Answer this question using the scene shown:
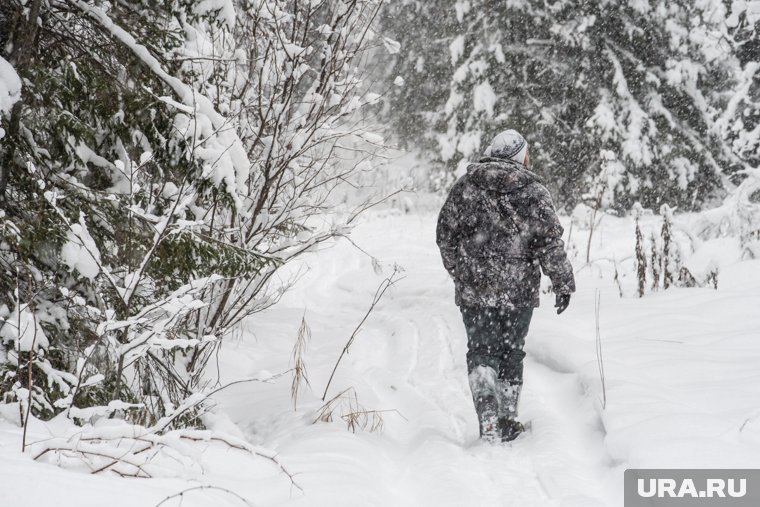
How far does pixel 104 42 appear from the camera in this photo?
11.2 feet

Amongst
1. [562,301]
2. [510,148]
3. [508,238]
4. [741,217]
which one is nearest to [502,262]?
[508,238]

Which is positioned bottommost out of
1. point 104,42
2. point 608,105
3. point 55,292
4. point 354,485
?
point 354,485

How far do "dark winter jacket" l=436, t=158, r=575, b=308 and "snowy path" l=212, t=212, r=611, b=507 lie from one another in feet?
2.81

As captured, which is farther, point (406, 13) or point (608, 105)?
point (406, 13)

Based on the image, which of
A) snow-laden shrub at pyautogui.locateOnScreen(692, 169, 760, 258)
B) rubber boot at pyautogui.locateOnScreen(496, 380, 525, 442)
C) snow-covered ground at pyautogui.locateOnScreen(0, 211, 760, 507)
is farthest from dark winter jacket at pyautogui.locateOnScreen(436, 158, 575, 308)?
snow-laden shrub at pyautogui.locateOnScreen(692, 169, 760, 258)

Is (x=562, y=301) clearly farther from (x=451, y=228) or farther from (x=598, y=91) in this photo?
(x=598, y=91)

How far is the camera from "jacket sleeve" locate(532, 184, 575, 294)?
3.79 meters

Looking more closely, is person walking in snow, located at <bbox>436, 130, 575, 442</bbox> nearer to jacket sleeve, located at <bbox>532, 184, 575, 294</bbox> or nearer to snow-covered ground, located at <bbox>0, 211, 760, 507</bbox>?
jacket sleeve, located at <bbox>532, 184, 575, 294</bbox>

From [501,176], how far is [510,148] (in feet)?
0.85

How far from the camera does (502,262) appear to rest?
3.84 metres

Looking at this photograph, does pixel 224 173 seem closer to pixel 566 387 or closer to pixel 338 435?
pixel 338 435

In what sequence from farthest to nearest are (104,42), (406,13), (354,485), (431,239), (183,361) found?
(406,13)
(431,239)
(183,361)
(104,42)
(354,485)

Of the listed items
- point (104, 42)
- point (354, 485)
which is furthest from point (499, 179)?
point (104, 42)

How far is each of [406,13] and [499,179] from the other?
1681 centimetres
